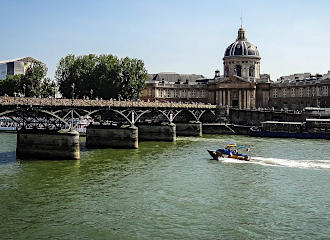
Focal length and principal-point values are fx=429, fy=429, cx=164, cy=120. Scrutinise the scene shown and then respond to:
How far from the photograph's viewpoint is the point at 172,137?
241ft

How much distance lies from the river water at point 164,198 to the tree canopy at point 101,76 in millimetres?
49765

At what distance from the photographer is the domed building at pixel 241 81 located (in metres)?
133

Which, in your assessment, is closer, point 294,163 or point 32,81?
point 294,163

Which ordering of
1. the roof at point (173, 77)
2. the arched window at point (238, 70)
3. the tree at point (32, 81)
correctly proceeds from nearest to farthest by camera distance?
1. the tree at point (32, 81)
2. the arched window at point (238, 70)
3. the roof at point (173, 77)

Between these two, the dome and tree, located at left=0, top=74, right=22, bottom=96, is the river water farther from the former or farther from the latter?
the dome

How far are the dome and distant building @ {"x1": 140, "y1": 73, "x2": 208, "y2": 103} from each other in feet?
45.7

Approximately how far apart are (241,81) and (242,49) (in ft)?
44.8

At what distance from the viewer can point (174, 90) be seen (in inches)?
5822

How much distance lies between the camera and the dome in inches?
5522

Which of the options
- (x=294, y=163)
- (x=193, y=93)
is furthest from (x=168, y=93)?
(x=294, y=163)

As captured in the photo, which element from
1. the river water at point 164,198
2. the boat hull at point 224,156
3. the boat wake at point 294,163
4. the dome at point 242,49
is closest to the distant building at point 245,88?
the dome at point 242,49

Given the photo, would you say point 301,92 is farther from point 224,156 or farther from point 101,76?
point 224,156

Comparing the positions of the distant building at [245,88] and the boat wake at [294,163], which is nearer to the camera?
the boat wake at [294,163]

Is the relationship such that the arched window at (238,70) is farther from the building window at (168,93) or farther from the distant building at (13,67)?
the distant building at (13,67)
